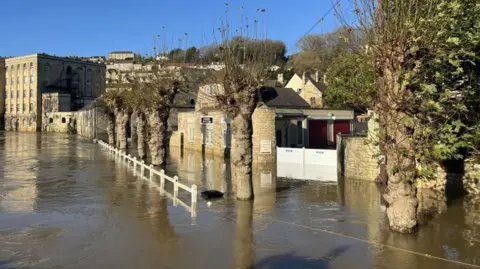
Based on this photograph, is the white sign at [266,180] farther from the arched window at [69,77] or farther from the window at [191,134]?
the arched window at [69,77]

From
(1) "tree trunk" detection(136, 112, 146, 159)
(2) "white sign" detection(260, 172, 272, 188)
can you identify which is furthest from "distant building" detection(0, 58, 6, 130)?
(2) "white sign" detection(260, 172, 272, 188)

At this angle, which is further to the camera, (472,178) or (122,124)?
(122,124)

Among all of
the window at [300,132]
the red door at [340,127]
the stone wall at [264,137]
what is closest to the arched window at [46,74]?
the red door at [340,127]

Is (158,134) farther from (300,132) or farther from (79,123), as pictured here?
(79,123)

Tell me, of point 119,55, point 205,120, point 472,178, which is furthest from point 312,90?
point 119,55

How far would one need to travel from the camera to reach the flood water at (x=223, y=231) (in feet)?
27.5

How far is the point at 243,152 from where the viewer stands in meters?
14.0

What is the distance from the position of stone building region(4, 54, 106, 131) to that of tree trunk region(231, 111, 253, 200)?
255 feet

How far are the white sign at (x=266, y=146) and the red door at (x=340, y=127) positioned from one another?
45.7 ft

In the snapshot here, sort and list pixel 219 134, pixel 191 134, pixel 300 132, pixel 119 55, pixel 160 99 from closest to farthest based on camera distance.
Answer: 1. pixel 160 99
2. pixel 219 134
3. pixel 300 132
4. pixel 191 134
5. pixel 119 55

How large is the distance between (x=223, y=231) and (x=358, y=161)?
1119cm

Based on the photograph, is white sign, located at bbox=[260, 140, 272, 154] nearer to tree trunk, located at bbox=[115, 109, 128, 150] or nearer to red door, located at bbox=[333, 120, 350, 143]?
red door, located at bbox=[333, 120, 350, 143]

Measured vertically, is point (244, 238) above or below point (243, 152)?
below

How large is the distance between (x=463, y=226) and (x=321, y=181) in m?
8.71
